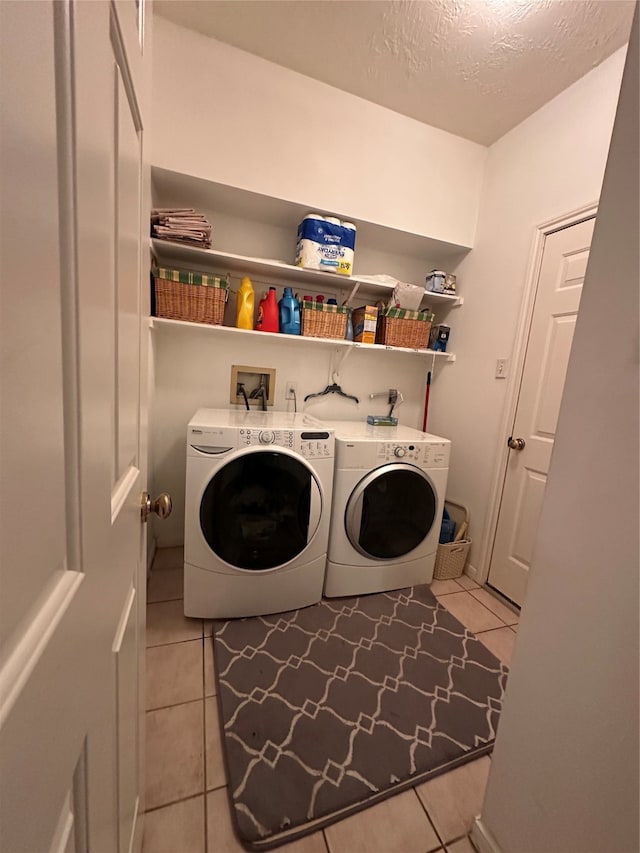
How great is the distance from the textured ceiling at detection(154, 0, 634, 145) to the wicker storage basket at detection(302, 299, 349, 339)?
114 cm

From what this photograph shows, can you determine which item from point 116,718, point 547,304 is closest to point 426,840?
point 116,718

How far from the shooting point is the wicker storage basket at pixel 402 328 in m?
2.16

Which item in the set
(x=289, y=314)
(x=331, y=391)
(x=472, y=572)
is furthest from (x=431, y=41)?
(x=472, y=572)

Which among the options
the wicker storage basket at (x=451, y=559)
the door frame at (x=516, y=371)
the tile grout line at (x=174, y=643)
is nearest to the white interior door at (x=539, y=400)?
the door frame at (x=516, y=371)

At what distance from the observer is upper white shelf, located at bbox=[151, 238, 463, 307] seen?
1789mm

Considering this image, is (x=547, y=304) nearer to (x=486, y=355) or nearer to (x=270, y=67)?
(x=486, y=355)

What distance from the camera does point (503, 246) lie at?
2051 mm

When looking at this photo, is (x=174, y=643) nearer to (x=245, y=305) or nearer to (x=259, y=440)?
(x=259, y=440)

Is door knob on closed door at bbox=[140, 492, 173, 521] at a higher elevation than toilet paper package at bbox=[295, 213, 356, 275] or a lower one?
lower

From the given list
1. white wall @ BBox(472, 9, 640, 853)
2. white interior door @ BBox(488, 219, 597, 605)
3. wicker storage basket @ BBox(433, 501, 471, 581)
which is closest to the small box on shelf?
white interior door @ BBox(488, 219, 597, 605)

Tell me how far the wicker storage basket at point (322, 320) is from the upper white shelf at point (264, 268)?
0.17 m

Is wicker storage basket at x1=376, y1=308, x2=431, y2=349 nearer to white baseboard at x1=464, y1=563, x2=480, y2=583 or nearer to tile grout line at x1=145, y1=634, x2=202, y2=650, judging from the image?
white baseboard at x1=464, y1=563, x2=480, y2=583

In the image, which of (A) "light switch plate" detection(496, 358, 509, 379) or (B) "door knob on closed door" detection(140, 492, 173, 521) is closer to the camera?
(B) "door knob on closed door" detection(140, 492, 173, 521)

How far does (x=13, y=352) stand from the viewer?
24 cm
